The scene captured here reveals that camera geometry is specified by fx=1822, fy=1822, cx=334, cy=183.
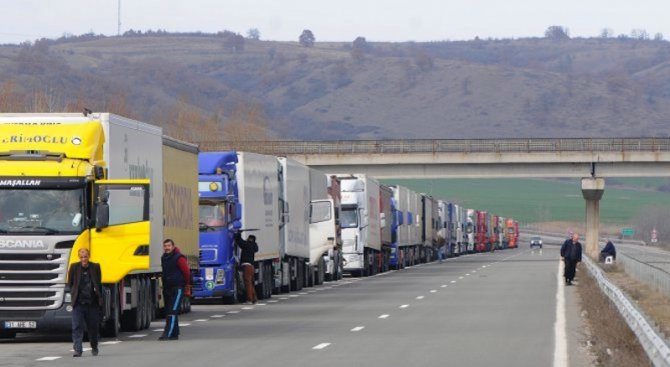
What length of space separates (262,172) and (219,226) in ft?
13.2

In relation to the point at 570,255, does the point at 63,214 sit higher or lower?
higher

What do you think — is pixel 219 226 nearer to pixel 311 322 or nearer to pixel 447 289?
pixel 311 322

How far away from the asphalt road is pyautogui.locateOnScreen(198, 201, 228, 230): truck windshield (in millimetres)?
1872

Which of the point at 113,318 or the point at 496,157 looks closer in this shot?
the point at 113,318

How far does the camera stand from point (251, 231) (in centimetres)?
4100

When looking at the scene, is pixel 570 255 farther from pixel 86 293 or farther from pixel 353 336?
pixel 86 293

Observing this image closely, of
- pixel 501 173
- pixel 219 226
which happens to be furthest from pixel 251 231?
pixel 501 173

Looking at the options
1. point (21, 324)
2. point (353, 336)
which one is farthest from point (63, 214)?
point (353, 336)

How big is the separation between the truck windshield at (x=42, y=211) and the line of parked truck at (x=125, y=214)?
0.6 inches

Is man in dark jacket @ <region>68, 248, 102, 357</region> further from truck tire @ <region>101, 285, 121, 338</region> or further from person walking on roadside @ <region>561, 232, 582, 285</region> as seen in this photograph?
person walking on roadside @ <region>561, 232, 582, 285</region>

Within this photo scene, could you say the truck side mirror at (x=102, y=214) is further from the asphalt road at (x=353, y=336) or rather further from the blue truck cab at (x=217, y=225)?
the blue truck cab at (x=217, y=225)

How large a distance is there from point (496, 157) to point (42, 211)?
2831 inches

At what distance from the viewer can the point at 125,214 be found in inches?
1098

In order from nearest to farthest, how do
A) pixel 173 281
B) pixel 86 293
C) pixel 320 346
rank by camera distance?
pixel 86 293, pixel 320 346, pixel 173 281
